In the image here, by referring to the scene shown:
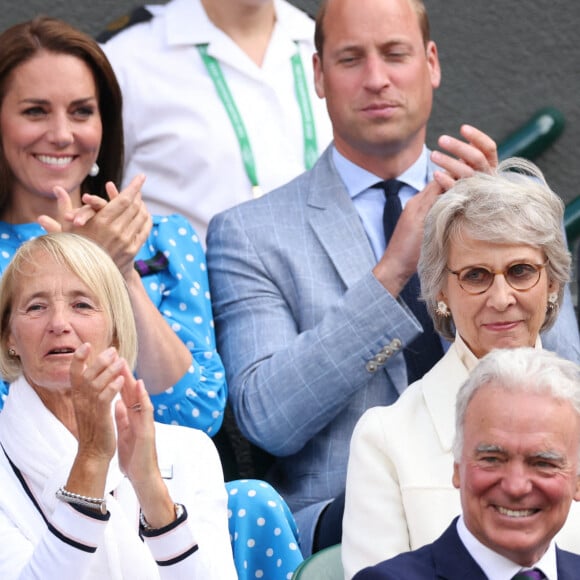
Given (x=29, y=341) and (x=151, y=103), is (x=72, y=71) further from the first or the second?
(x=29, y=341)

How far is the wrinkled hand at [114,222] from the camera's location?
12.2 ft

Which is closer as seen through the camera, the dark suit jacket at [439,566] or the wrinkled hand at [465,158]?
the dark suit jacket at [439,566]

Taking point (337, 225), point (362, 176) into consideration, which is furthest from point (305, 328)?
point (362, 176)

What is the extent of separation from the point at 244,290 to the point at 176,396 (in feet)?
1.12

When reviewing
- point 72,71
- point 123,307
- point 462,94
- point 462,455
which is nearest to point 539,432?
point 462,455

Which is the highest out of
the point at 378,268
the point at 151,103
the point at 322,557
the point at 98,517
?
the point at 151,103

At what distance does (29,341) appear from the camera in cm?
334

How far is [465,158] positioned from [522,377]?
3.61ft

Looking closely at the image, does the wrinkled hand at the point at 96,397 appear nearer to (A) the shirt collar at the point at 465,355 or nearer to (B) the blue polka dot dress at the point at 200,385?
(B) the blue polka dot dress at the point at 200,385

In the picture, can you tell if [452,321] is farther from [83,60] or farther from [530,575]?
[83,60]

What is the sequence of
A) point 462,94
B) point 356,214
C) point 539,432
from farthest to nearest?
point 462,94
point 356,214
point 539,432

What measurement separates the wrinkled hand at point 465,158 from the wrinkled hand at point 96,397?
1.09 meters

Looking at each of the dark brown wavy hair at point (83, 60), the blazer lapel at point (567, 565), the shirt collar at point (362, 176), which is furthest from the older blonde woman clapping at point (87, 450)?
the shirt collar at point (362, 176)

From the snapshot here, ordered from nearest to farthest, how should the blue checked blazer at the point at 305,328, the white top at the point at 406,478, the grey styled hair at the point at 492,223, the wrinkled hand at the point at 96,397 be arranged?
the wrinkled hand at the point at 96,397 → the white top at the point at 406,478 → the grey styled hair at the point at 492,223 → the blue checked blazer at the point at 305,328
